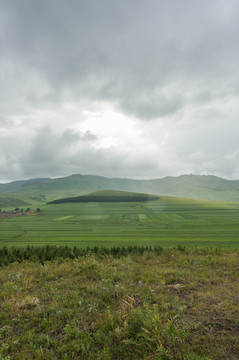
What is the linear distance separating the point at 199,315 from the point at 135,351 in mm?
3153

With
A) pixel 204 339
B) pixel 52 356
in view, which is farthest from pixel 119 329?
pixel 204 339

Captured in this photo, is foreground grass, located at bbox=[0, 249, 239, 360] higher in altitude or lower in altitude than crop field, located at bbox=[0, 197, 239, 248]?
higher

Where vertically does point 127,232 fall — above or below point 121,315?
below

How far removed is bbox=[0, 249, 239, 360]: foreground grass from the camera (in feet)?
17.8

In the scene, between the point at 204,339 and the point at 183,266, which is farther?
the point at 183,266

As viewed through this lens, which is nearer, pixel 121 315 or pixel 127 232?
pixel 121 315

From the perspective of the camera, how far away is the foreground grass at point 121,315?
543cm

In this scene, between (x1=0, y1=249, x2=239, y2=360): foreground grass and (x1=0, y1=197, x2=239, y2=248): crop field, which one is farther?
(x1=0, y1=197, x2=239, y2=248): crop field

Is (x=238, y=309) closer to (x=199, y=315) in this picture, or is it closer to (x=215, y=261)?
(x=199, y=315)

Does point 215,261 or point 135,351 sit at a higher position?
point 135,351

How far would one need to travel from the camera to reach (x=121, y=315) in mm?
7074

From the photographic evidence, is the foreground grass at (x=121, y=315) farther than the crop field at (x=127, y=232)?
No

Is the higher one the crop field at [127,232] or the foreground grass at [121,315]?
the foreground grass at [121,315]

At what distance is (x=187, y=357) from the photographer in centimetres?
456
